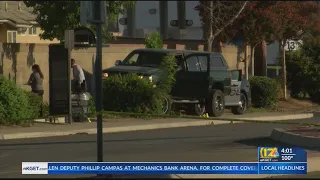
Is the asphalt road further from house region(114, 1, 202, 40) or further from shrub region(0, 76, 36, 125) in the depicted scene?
house region(114, 1, 202, 40)

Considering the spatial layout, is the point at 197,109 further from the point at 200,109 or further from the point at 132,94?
the point at 132,94

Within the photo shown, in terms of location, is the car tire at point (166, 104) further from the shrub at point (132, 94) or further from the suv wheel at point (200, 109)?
the suv wheel at point (200, 109)

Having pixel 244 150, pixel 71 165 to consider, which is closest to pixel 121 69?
pixel 244 150

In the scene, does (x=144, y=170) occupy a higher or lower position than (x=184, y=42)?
lower

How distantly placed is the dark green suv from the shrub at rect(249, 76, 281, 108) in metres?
4.26

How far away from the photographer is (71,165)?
10.3 meters

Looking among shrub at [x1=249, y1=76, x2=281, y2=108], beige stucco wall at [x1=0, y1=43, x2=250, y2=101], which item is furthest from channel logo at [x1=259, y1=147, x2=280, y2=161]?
shrub at [x1=249, y1=76, x2=281, y2=108]

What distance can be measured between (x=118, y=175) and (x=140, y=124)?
382 inches

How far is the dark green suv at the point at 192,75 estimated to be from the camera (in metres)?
23.1

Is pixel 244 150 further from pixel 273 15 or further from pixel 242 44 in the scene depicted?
pixel 242 44

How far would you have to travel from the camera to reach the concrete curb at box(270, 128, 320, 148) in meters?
13.9

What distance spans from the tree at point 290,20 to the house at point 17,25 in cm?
984

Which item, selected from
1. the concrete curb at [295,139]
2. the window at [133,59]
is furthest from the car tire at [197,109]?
the concrete curb at [295,139]

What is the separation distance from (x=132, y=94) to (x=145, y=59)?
2056 mm
